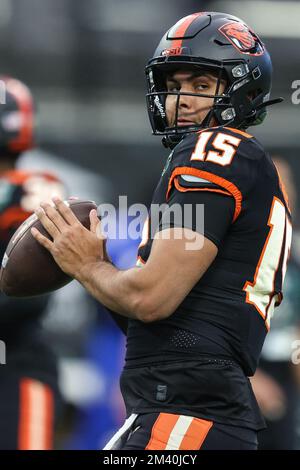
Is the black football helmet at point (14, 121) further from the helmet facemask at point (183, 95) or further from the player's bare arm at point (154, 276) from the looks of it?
the player's bare arm at point (154, 276)

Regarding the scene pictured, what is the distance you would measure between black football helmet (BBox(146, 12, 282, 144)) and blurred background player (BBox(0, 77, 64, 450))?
1824 millimetres

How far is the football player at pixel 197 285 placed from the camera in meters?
2.78

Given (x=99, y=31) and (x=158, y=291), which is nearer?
(x=158, y=291)

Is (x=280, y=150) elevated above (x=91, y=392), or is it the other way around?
(x=280, y=150)

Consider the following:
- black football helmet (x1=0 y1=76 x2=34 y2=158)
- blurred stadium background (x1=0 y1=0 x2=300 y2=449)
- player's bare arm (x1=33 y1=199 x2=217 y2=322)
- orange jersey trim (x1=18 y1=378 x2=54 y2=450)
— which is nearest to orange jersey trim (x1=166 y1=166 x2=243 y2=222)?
player's bare arm (x1=33 y1=199 x2=217 y2=322)

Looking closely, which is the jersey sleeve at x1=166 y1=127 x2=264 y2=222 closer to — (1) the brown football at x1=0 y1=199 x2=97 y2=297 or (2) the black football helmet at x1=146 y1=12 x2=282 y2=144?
(2) the black football helmet at x1=146 y1=12 x2=282 y2=144

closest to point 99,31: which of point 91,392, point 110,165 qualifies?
point 110,165

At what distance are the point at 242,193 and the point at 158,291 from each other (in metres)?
0.39

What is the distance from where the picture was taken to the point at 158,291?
2766 millimetres

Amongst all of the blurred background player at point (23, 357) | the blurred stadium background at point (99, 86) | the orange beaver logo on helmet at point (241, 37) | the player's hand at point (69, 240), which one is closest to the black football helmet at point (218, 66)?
the orange beaver logo on helmet at point (241, 37)

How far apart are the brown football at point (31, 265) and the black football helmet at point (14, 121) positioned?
2.09 m
